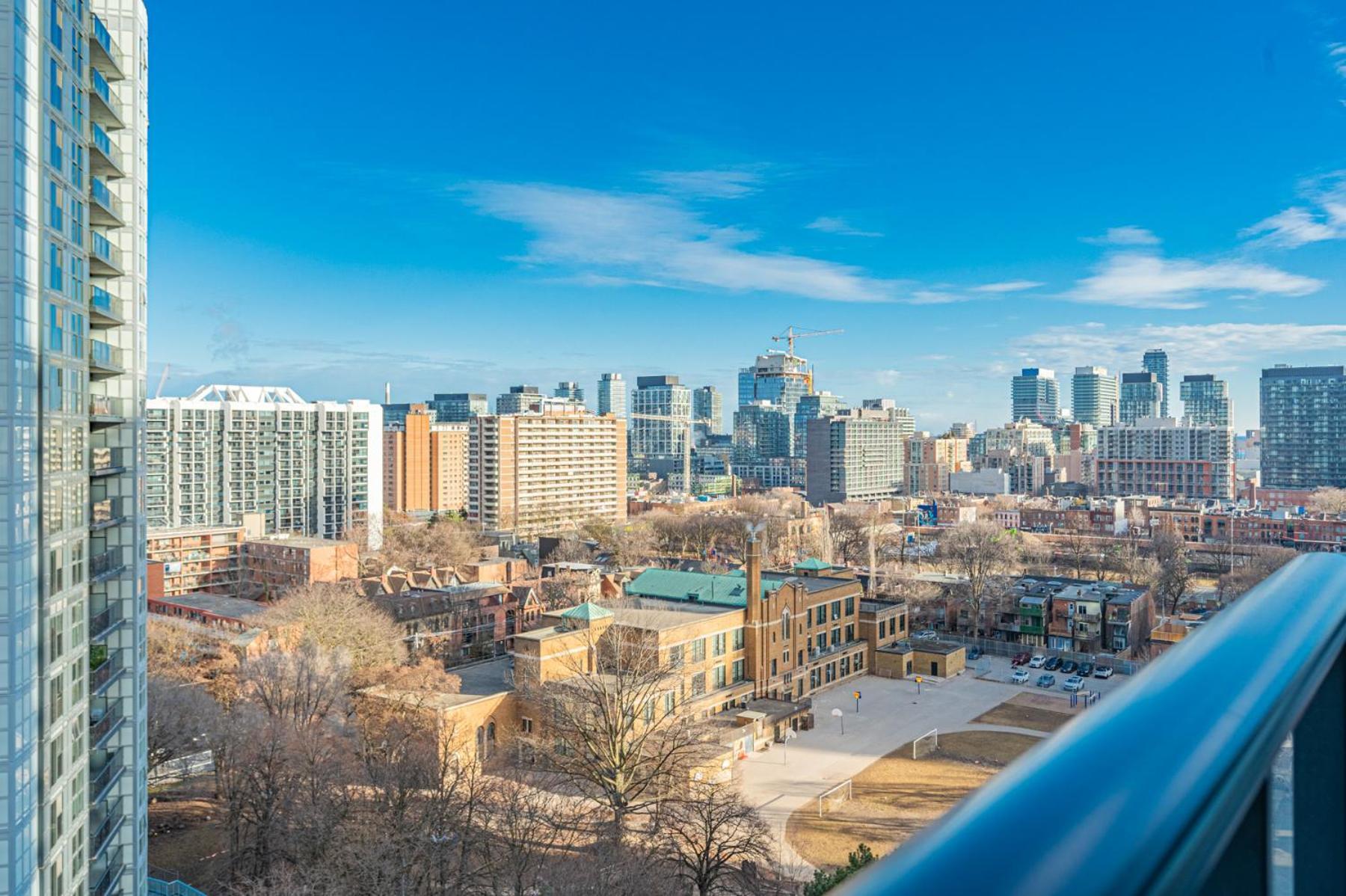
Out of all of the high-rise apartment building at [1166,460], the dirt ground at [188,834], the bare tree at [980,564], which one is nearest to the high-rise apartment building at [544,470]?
the bare tree at [980,564]

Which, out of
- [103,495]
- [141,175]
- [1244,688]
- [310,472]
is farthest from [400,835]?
[310,472]

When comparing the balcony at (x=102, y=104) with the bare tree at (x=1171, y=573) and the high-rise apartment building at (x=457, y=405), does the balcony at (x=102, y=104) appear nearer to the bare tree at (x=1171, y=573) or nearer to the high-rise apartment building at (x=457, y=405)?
the bare tree at (x=1171, y=573)

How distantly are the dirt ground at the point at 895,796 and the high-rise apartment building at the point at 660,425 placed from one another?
2859 inches

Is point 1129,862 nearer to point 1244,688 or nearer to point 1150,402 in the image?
point 1244,688

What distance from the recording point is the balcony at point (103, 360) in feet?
25.9

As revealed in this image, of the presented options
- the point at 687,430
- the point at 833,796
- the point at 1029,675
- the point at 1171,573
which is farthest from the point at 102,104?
the point at 687,430

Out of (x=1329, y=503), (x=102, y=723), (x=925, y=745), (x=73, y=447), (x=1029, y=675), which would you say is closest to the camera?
(x=73, y=447)

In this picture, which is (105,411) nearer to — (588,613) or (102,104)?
(102,104)

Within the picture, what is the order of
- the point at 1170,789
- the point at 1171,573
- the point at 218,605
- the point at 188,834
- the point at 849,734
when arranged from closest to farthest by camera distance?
the point at 1170,789 < the point at 188,834 < the point at 849,734 < the point at 218,605 < the point at 1171,573

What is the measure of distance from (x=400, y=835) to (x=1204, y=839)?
10.5 m

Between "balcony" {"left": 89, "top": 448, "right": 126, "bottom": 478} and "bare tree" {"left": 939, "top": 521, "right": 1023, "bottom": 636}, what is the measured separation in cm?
2271

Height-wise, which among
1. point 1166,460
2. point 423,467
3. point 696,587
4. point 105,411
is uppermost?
point 105,411

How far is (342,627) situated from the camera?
672 inches

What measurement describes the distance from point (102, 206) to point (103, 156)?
413mm
